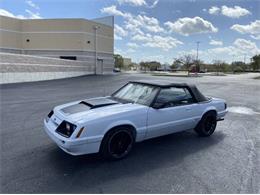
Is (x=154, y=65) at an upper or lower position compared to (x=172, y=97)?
upper

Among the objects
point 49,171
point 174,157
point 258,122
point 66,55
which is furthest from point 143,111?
point 66,55

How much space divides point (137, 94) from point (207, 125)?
79.8 inches

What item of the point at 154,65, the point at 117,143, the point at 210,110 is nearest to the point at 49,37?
the point at 210,110

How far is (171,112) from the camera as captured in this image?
4.69 m

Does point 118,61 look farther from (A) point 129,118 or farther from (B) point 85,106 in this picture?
(A) point 129,118

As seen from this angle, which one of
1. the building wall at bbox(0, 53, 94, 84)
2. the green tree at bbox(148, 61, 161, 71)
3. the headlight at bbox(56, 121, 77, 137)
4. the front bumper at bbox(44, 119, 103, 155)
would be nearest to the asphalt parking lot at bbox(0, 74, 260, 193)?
the front bumper at bbox(44, 119, 103, 155)

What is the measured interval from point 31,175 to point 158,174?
1938mm

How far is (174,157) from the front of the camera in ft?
14.0

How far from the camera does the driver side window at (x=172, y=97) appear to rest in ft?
15.1

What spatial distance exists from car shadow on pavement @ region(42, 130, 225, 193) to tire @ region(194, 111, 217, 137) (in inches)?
11.2

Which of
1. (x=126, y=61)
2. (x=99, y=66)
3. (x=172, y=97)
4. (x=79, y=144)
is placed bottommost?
(x=79, y=144)

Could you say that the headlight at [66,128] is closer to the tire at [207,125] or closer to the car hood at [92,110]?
the car hood at [92,110]

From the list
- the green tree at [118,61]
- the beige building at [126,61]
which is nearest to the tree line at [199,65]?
the green tree at [118,61]

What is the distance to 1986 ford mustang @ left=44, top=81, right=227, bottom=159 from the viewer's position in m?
3.69
